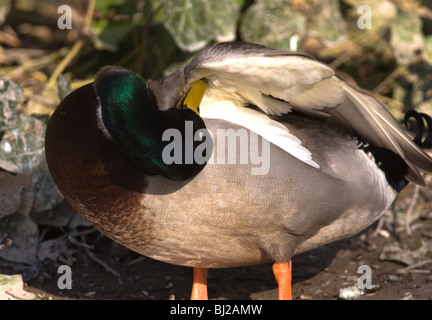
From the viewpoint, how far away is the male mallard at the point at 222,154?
8.76ft

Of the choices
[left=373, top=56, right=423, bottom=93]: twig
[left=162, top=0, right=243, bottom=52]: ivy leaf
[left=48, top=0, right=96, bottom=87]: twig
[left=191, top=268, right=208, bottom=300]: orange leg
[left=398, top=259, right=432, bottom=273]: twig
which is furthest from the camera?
[left=373, top=56, right=423, bottom=93]: twig

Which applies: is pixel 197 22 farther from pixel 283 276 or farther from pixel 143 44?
pixel 283 276

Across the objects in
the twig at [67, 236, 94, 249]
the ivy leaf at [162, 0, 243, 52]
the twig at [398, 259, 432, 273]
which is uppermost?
the ivy leaf at [162, 0, 243, 52]

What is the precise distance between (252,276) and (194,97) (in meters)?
1.47

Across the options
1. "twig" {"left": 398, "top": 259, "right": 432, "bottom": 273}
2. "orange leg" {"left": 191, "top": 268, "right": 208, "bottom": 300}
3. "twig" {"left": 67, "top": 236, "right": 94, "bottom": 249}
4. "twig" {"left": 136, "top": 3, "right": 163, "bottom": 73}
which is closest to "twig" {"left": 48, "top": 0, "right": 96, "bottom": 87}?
"twig" {"left": 136, "top": 3, "right": 163, "bottom": 73}

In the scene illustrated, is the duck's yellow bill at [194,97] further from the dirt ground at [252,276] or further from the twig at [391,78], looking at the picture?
the twig at [391,78]

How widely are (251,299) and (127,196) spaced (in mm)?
1222

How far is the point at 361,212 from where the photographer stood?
3.27m

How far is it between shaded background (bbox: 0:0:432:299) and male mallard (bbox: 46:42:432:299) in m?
0.74

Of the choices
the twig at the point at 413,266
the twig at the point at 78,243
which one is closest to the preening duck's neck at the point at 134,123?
the twig at the point at 78,243

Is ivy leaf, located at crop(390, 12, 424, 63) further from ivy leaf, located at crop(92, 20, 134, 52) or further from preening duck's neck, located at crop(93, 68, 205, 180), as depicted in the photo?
preening duck's neck, located at crop(93, 68, 205, 180)

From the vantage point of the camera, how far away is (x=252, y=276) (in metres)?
3.96

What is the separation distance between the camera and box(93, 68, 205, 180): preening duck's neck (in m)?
2.65
